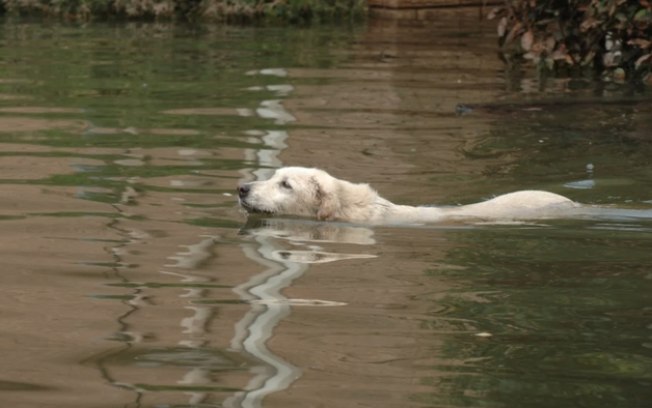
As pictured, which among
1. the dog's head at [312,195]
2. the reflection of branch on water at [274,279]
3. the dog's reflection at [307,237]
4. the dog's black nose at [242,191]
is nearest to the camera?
the reflection of branch on water at [274,279]

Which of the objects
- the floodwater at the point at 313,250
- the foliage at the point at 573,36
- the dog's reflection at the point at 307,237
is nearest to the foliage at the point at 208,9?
the floodwater at the point at 313,250

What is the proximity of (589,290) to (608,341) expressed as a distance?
1.16 metres

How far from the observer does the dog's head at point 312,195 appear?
10344mm

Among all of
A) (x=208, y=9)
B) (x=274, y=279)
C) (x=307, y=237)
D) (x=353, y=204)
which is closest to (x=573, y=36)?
(x=353, y=204)

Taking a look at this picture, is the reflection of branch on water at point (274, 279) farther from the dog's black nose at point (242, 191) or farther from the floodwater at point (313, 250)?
the dog's black nose at point (242, 191)

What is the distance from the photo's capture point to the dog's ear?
10359 millimetres

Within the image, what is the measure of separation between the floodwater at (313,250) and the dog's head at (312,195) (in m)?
0.14

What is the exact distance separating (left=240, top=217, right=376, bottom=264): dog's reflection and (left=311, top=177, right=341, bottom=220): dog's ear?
0.25 feet

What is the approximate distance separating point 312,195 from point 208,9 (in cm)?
1679

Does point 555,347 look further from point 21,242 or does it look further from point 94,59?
point 94,59

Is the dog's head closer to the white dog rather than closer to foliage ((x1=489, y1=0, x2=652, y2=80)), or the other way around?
the white dog

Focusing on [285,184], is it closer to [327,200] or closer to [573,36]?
[327,200]

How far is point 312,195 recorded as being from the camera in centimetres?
1041

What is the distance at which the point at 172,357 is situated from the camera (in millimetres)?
6223
